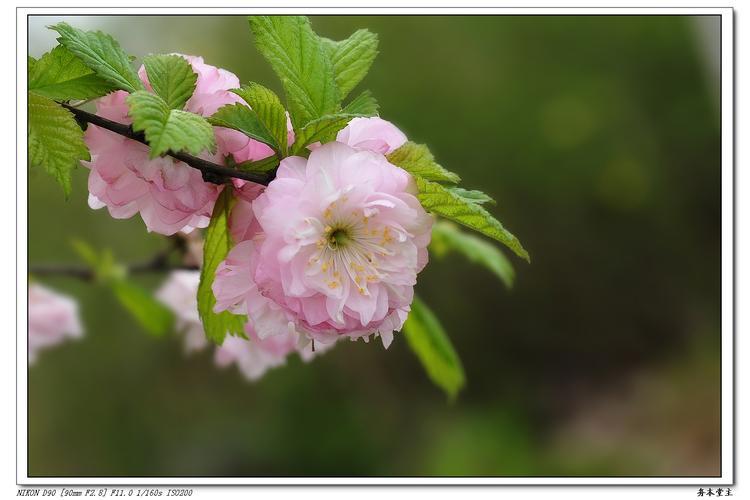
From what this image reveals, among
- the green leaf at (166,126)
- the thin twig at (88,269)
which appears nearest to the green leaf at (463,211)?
the green leaf at (166,126)

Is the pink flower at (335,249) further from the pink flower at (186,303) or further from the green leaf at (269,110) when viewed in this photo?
the pink flower at (186,303)

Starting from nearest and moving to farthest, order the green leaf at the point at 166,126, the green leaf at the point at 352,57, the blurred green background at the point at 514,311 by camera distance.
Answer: the green leaf at the point at 166,126, the green leaf at the point at 352,57, the blurred green background at the point at 514,311

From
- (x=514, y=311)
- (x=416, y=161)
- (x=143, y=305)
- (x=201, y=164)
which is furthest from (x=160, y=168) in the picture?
(x=514, y=311)

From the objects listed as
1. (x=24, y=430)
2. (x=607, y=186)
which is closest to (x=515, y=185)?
(x=607, y=186)

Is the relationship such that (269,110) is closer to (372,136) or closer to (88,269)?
(372,136)

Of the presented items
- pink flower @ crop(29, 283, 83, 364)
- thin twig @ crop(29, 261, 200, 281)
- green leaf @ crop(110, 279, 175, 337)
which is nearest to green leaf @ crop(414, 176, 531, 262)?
thin twig @ crop(29, 261, 200, 281)

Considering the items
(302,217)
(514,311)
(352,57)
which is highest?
(352,57)
